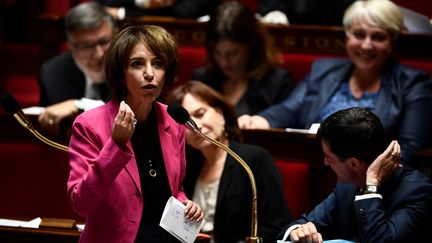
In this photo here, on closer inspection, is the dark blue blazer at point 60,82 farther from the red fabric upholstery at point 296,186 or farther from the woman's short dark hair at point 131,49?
the woman's short dark hair at point 131,49

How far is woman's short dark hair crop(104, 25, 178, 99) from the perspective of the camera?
4.92ft

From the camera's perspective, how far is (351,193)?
1.69 m

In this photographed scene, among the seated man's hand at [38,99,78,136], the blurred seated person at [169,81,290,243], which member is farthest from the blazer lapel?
the seated man's hand at [38,99,78,136]

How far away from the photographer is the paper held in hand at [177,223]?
149 centimetres

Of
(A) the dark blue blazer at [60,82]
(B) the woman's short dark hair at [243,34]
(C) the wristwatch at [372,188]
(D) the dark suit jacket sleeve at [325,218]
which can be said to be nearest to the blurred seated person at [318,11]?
(B) the woman's short dark hair at [243,34]

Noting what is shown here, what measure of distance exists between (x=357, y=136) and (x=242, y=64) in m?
1.00

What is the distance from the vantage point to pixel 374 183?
1563 mm

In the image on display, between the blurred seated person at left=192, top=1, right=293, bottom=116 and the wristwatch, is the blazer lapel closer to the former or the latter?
the wristwatch

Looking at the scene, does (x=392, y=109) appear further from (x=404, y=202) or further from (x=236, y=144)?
(x=404, y=202)

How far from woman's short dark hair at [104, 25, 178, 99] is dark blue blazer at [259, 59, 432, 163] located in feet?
2.44

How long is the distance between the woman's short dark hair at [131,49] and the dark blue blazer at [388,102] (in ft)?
2.44

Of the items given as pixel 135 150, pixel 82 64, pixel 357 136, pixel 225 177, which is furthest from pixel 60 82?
pixel 357 136

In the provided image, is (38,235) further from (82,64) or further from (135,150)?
(82,64)

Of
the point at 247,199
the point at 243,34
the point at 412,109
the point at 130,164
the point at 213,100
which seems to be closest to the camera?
the point at 130,164
